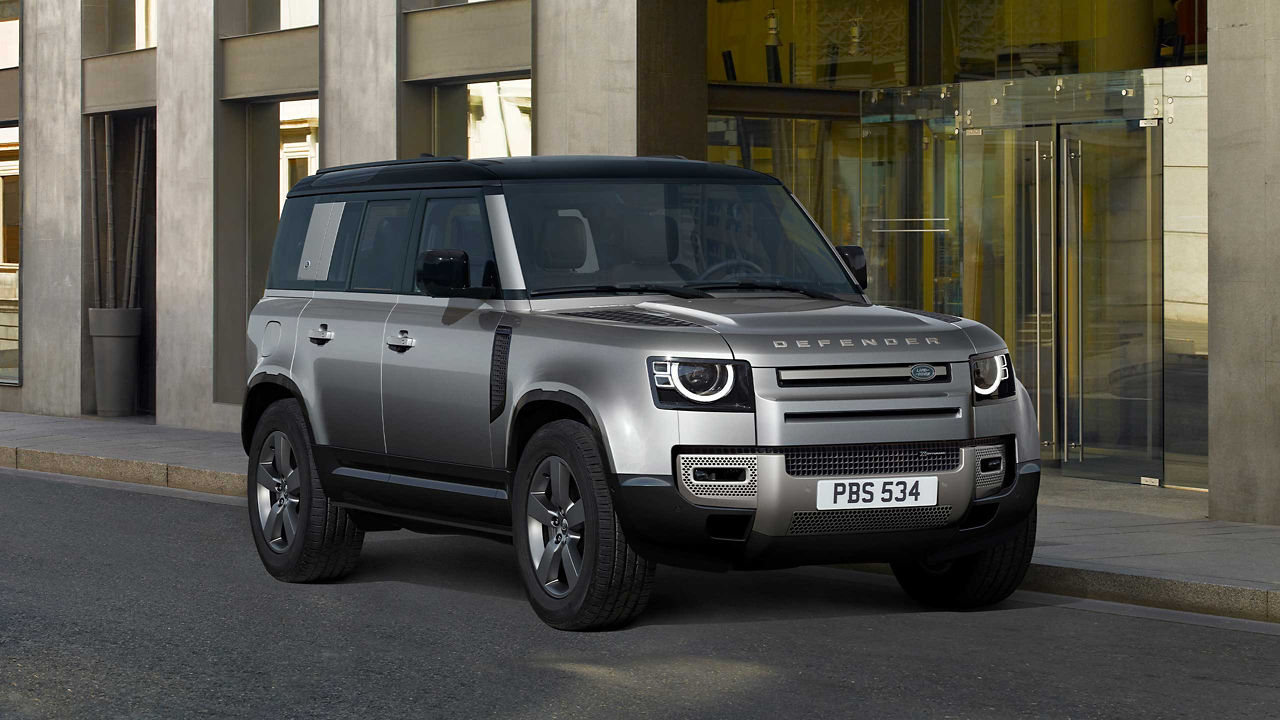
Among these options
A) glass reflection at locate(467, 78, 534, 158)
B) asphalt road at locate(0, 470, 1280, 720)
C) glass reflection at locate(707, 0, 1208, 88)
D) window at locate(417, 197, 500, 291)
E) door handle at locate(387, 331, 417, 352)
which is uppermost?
glass reflection at locate(707, 0, 1208, 88)

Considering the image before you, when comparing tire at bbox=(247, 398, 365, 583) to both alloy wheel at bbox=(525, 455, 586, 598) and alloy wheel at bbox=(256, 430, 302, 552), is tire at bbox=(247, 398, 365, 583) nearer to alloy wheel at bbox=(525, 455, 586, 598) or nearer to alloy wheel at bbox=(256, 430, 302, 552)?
alloy wheel at bbox=(256, 430, 302, 552)

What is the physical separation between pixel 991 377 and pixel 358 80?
35.6 feet

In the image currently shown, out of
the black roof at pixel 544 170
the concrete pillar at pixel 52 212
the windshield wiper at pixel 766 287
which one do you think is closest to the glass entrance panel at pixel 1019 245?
the black roof at pixel 544 170

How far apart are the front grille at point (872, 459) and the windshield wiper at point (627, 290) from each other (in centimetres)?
118

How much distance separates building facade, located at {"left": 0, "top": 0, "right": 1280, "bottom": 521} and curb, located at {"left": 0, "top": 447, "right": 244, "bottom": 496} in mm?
2670

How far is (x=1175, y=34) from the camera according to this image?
14.2 meters

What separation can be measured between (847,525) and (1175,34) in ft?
28.9

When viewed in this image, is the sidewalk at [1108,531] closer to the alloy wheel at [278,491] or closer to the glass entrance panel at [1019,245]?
the glass entrance panel at [1019,245]

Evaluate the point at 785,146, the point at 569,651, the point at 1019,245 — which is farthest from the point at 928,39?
the point at 569,651

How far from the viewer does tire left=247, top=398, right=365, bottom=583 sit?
343 inches

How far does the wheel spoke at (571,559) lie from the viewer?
285 inches

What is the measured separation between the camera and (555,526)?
23.9 feet

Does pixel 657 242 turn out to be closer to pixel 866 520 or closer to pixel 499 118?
pixel 866 520

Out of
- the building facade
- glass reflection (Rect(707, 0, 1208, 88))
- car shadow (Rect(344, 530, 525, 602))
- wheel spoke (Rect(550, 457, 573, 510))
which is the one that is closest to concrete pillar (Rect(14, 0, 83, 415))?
the building facade
